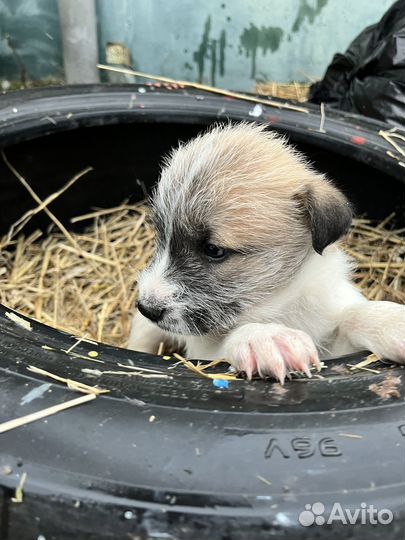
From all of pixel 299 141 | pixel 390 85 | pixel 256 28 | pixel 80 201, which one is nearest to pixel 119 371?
pixel 299 141

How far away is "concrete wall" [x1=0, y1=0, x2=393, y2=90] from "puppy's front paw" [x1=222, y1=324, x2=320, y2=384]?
444cm

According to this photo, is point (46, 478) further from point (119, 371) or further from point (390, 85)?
point (390, 85)

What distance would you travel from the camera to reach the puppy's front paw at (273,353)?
1.91 m

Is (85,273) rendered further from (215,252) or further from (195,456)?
(195,456)

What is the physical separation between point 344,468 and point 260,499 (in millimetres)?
216

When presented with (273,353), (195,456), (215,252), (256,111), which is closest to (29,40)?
(256,111)

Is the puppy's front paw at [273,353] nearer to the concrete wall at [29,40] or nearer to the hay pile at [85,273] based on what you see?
the hay pile at [85,273]

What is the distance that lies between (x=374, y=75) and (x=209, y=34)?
6.93ft

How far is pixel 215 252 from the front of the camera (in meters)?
2.43

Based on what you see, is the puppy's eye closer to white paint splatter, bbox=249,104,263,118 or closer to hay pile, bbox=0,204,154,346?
hay pile, bbox=0,204,154,346

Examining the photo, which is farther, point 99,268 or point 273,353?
point 99,268

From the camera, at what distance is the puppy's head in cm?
240

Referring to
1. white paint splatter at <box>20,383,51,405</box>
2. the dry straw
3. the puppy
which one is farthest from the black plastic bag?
white paint splatter at <box>20,383,51,405</box>

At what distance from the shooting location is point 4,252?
3807 millimetres
